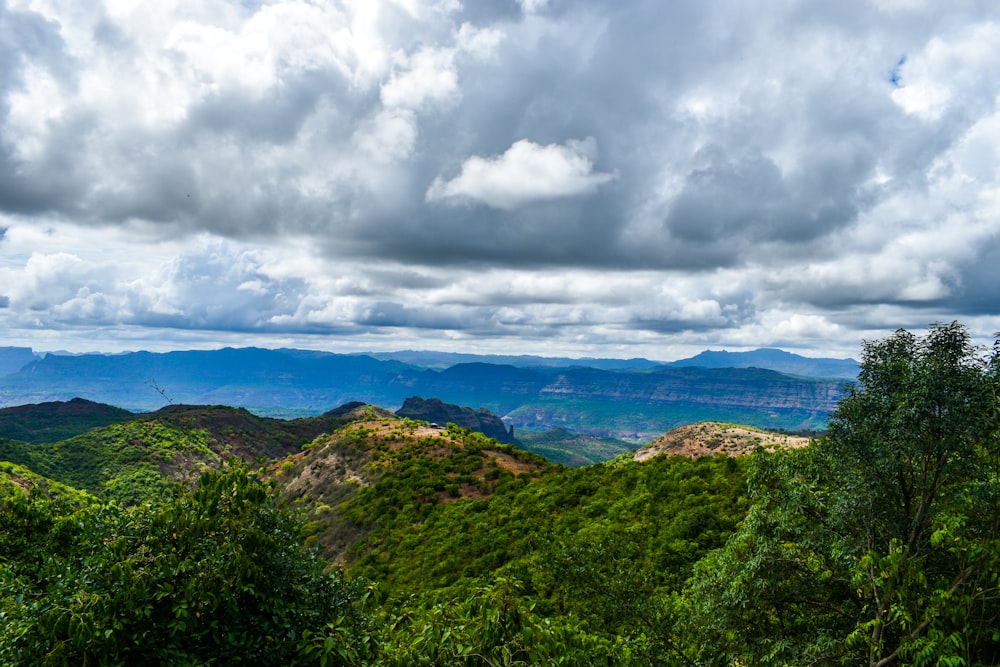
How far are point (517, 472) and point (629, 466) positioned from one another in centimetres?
1435

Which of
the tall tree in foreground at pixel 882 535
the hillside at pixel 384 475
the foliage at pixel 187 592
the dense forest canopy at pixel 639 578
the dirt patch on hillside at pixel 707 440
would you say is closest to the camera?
the foliage at pixel 187 592

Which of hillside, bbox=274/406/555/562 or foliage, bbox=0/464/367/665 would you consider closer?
foliage, bbox=0/464/367/665

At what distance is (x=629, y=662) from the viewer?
13.3m

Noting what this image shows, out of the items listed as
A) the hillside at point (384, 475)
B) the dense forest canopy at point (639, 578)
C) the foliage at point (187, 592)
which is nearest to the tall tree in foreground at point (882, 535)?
the dense forest canopy at point (639, 578)

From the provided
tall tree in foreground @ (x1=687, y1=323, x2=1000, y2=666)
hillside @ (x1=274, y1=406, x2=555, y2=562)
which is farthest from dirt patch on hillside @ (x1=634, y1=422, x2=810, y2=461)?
tall tree in foreground @ (x1=687, y1=323, x2=1000, y2=666)

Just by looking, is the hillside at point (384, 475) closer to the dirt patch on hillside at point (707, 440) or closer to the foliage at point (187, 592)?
the dirt patch on hillside at point (707, 440)

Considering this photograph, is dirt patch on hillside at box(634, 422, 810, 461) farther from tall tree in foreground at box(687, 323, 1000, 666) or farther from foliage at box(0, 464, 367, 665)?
foliage at box(0, 464, 367, 665)

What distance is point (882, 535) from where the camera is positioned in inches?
488

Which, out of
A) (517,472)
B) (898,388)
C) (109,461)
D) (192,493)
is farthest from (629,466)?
(109,461)

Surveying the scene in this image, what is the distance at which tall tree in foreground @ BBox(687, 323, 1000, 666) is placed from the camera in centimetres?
1065

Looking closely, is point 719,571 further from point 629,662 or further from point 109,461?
point 109,461

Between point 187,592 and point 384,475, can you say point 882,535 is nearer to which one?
point 187,592

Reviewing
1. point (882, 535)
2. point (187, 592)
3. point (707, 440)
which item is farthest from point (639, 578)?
point (707, 440)

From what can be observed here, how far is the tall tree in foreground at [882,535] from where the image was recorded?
1065 cm
